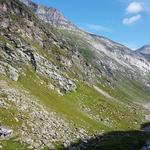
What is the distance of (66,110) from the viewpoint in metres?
117

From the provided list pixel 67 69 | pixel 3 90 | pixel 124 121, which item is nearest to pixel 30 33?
pixel 67 69

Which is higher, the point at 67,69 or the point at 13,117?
the point at 67,69

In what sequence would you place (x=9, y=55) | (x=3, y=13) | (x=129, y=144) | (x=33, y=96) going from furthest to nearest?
1. (x=3, y=13)
2. (x=9, y=55)
3. (x=33, y=96)
4. (x=129, y=144)

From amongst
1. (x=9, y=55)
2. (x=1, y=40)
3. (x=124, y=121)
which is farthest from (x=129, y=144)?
(x=1, y=40)

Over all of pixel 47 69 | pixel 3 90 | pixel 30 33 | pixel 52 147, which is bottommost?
pixel 52 147

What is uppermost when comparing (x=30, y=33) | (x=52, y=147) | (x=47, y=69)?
(x=30, y=33)

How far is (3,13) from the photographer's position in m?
173

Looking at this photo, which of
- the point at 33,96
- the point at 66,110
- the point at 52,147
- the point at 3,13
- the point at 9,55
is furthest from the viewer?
the point at 3,13

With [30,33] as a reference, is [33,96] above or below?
below

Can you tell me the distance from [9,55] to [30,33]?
45834 mm

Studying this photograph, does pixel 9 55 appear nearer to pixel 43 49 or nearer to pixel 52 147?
pixel 43 49

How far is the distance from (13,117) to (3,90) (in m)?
14.0

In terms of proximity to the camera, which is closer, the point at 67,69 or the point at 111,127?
the point at 111,127

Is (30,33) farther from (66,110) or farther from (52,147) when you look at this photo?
(52,147)
